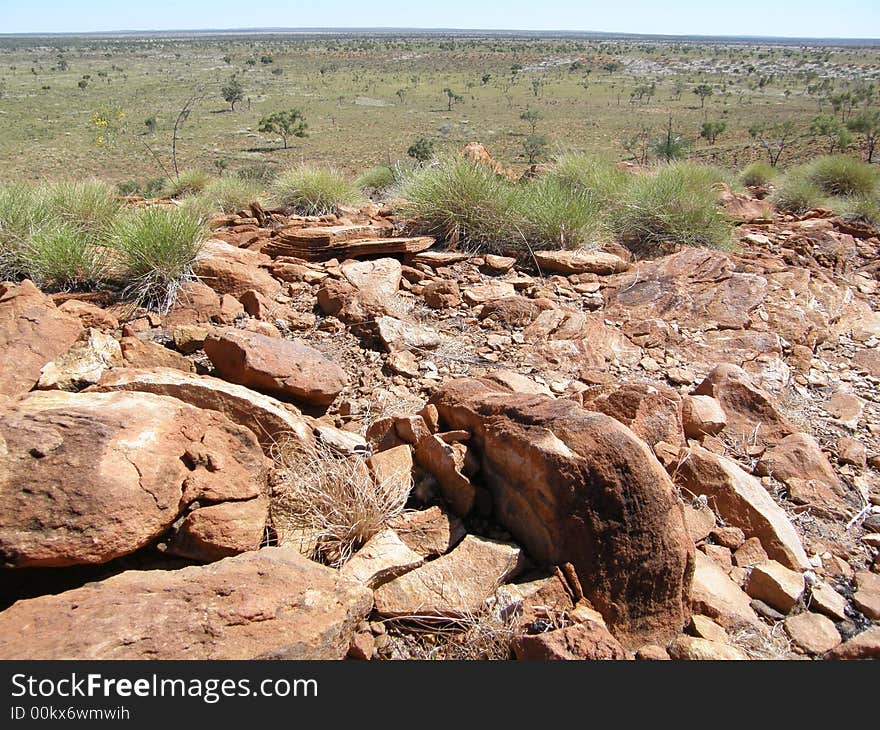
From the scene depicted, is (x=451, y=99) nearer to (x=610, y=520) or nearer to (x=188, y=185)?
(x=188, y=185)

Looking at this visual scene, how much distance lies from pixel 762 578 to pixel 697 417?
100 cm

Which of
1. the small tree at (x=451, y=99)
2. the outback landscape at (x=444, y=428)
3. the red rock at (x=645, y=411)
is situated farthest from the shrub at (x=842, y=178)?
the small tree at (x=451, y=99)

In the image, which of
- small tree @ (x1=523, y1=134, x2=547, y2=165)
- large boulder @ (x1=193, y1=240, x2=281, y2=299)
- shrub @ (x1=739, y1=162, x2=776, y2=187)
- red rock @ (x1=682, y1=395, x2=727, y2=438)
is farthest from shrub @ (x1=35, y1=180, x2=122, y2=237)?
small tree @ (x1=523, y1=134, x2=547, y2=165)

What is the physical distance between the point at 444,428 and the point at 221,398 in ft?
3.16

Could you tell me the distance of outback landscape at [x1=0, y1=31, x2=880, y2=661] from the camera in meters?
1.95

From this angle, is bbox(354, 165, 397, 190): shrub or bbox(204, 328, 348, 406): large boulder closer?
bbox(204, 328, 348, 406): large boulder

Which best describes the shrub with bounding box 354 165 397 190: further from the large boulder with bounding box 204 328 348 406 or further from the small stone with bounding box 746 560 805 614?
the small stone with bounding box 746 560 805 614

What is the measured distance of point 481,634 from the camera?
194 cm

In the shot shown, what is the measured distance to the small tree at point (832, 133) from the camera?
19.3 metres

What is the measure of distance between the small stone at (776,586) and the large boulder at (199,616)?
1.41 metres

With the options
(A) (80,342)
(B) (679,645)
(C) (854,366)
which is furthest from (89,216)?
(C) (854,366)

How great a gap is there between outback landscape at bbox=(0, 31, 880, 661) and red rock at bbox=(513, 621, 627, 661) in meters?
0.01

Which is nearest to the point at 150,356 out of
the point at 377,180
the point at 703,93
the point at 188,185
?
the point at 377,180

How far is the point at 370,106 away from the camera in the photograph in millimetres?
36438
